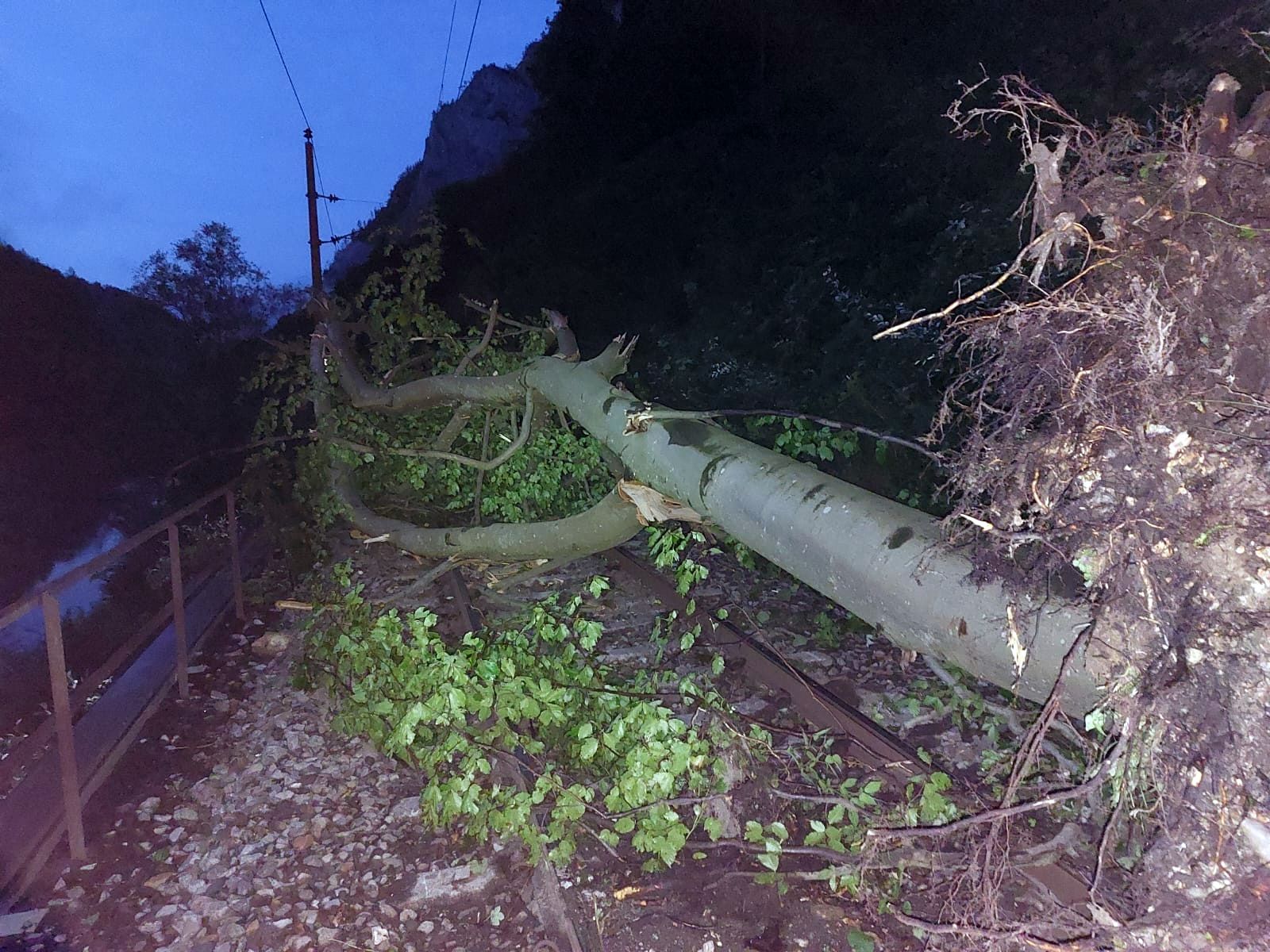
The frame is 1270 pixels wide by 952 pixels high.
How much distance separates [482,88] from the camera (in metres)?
37.4

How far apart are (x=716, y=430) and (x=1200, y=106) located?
1886mm

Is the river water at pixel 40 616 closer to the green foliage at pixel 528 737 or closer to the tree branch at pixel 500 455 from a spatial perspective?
the tree branch at pixel 500 455

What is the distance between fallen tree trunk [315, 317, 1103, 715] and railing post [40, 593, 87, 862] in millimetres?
2573

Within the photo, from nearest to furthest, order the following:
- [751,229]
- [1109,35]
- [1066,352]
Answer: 1. [1066,352]
2. [1109,35]
3. [751,229]

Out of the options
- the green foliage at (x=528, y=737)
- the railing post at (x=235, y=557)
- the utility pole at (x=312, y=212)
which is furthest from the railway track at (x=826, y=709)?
the utility pole at (x=312, y=212)

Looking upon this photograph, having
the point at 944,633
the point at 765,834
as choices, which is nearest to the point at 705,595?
the point at 765,834

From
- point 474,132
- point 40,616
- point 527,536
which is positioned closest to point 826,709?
point 527,536

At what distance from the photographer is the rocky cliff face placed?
34.5 m

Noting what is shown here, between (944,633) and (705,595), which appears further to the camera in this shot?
(705,595)

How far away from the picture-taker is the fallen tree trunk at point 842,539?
1.73 meters

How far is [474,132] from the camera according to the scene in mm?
36375

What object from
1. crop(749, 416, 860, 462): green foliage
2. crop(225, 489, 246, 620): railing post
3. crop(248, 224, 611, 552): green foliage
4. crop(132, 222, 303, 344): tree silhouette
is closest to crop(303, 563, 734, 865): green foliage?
crop(749, 416, 860, 462): green foliage

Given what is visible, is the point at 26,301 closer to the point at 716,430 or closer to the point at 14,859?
the point at 14,859

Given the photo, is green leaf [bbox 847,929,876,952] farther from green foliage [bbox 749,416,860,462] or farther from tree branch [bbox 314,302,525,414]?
tree branch [bbox 314,302,525,414]
